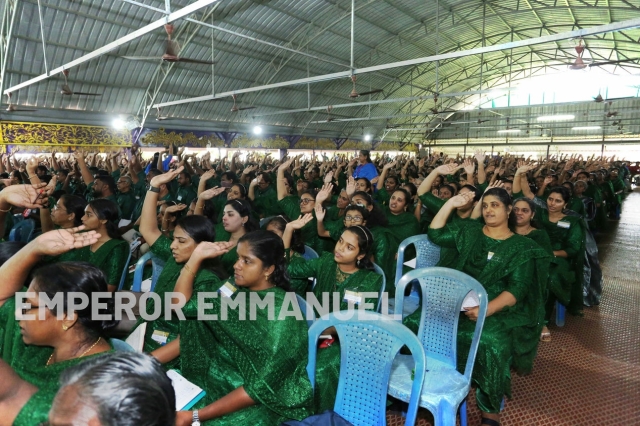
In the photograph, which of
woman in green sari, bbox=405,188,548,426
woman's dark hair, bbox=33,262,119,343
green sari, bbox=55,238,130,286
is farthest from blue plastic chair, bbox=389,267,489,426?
green sari, bbox=55,238,130,286

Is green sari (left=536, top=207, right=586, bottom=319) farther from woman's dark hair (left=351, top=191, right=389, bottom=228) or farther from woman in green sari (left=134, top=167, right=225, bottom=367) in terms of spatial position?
woman in green sari (left=134, top=167, right=225, bottom=367)

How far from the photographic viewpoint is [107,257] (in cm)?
250

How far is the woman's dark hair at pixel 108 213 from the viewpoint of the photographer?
2.53 metres

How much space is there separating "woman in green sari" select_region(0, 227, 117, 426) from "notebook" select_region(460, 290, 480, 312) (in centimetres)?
171

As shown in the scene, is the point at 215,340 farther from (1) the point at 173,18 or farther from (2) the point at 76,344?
(1) the point at 173,18

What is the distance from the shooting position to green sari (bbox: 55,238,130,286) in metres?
2.48

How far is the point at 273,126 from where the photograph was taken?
18.7m

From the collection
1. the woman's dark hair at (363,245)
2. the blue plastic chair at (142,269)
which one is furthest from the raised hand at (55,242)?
the woman's dark hair at (363,245)

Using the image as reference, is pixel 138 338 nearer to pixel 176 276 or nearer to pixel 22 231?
pixel 176 276

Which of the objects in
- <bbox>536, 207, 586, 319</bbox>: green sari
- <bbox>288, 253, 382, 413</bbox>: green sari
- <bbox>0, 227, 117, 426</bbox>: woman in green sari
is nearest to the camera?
<bbox>0, 227, 117, 426</bbox>: woman in green sari

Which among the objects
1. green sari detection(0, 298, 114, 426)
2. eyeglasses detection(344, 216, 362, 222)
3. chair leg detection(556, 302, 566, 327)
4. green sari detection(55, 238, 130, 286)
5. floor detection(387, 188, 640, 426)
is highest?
eyeglasses detection(344, 216, 362, 222)

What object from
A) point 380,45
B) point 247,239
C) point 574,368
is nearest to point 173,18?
point 247,239

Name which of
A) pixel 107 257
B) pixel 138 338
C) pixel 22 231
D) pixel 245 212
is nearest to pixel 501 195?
pixel 245 212

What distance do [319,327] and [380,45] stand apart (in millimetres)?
16796
